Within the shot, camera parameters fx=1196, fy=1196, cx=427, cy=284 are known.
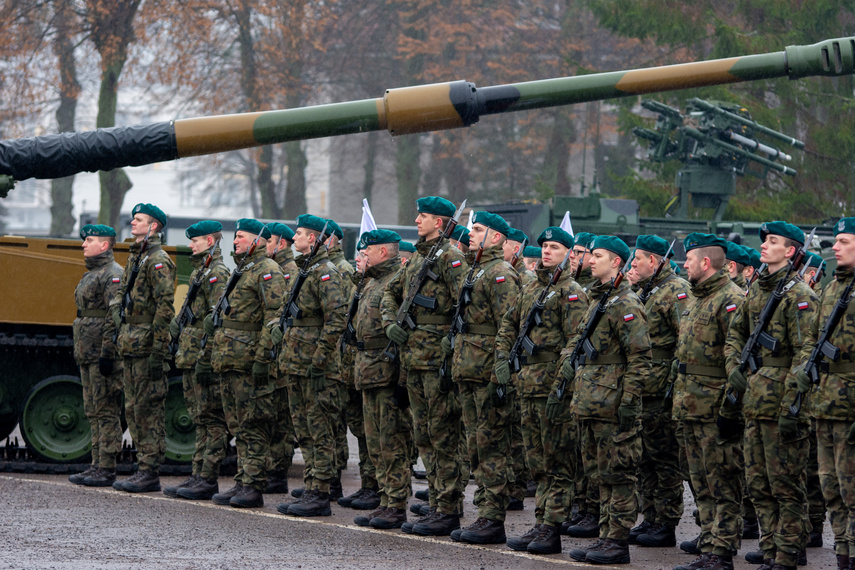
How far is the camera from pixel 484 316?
817cm

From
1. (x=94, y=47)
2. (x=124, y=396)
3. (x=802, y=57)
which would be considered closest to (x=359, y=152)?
(x=94, y=47)

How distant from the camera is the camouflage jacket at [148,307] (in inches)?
396

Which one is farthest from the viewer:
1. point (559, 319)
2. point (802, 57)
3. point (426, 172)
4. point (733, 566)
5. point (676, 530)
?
point (426, 172)

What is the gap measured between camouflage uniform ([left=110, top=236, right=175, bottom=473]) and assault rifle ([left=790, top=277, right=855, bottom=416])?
555 cm

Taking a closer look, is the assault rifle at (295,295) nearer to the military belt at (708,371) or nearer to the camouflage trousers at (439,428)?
the camouflage trousers at (439,428)

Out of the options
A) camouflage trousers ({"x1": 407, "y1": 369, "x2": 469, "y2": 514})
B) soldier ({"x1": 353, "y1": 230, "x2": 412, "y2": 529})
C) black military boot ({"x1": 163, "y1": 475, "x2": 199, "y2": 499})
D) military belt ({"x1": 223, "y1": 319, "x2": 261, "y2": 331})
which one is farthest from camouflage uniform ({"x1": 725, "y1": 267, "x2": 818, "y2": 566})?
black military boot ({"x1": 163, "y1": 475, "x2": 199, "y2": 499})

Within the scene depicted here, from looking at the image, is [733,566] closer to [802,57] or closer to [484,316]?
[484,316]

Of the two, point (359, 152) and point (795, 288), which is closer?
point (795, 288)

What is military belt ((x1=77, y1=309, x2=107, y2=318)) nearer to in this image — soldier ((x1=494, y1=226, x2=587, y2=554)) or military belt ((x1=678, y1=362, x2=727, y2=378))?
soldier ((x1=494, y1=226, x2=587, y2=554))

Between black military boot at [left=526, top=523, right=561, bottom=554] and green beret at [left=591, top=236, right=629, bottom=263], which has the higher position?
green beret at [left=591, top=236, right=629, bottom=263]

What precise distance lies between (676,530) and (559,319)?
6.78 ft

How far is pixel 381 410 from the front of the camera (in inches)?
339

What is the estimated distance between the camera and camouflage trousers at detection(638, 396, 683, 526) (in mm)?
8312

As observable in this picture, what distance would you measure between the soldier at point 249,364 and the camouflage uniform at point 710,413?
3453 mm
